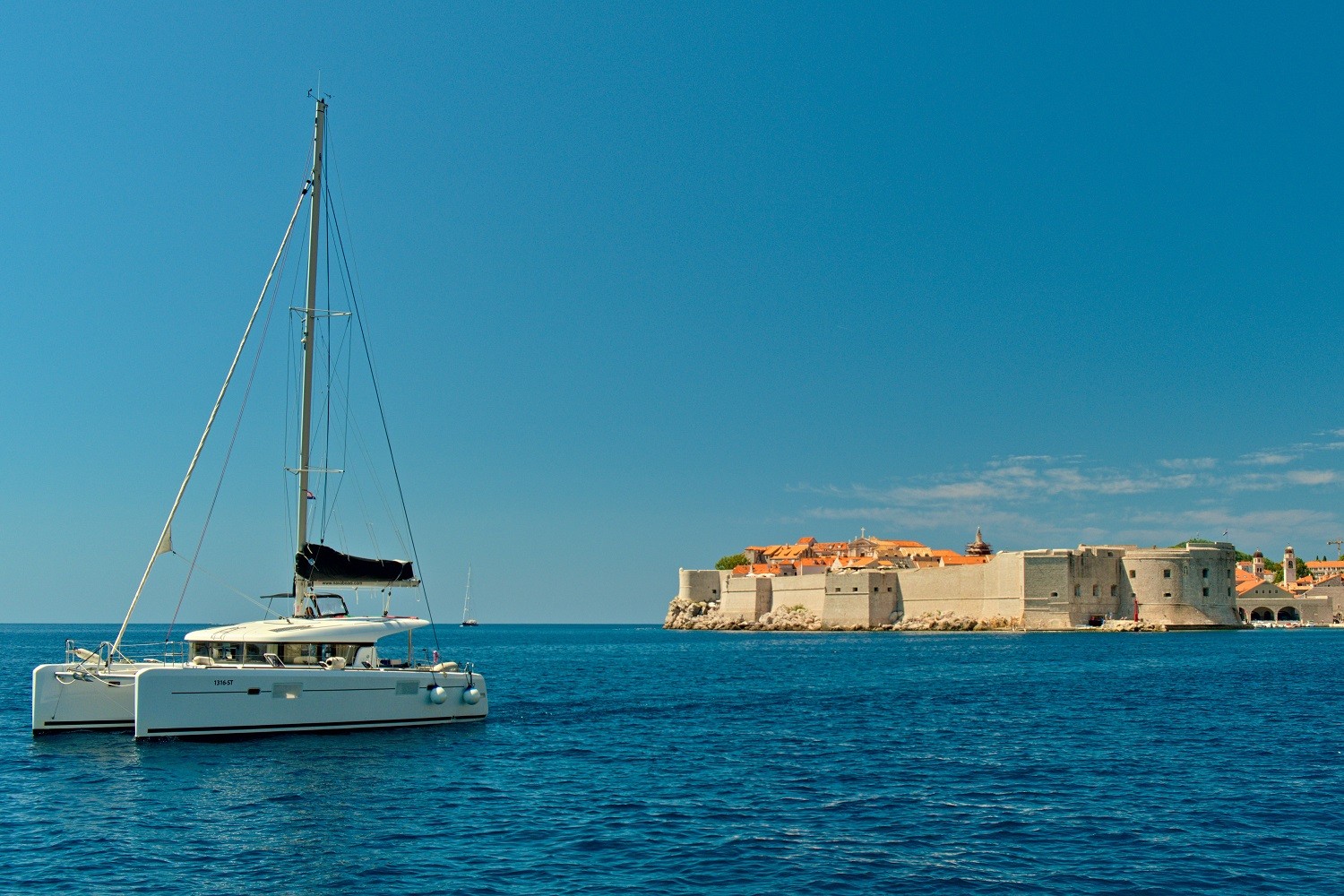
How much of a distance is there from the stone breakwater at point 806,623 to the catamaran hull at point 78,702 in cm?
5932

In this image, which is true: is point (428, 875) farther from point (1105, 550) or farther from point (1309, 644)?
point (1105, 550)

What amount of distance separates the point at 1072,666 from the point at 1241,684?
778cm

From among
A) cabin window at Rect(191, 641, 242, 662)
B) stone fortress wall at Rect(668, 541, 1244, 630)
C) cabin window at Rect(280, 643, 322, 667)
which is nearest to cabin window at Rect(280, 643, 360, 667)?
cabin window at Rect(280, 643, 322, 667)

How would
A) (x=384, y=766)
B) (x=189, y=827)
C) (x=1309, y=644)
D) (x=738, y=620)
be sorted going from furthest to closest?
1. (x=738, y=620)
2. (x=1309, y=644)
3. (x=384, y=766)
4. (x=189, y=827)

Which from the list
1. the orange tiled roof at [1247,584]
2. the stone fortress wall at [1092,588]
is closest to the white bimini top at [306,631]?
the stone fortress wall at [1092,588]

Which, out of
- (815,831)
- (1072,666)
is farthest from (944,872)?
(1072,666)

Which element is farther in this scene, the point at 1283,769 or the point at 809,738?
the point at 809,738

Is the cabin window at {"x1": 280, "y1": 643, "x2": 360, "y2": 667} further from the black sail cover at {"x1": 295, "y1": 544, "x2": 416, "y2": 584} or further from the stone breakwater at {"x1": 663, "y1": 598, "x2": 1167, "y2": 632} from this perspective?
the stone breakwater at {"x1": 663, "y1": 598, "x2": 1167, "y2": 632}

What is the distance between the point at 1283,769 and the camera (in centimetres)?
1584

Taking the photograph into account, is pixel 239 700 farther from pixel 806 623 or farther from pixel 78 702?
pixel 806 623

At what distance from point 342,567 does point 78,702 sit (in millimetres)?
4650

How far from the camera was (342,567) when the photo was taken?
19.0 meters

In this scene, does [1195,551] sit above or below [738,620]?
above

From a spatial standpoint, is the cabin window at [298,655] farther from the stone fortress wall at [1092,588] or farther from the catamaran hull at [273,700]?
the stone fortress wall at [1092,588]
